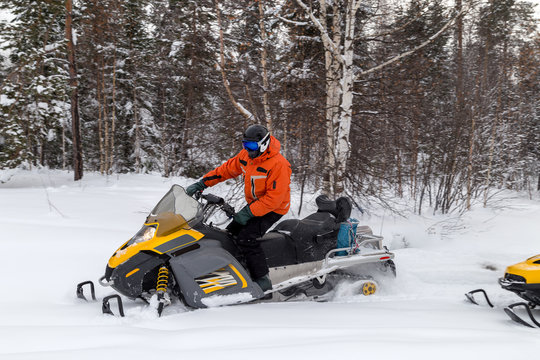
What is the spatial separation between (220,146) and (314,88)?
2393mm

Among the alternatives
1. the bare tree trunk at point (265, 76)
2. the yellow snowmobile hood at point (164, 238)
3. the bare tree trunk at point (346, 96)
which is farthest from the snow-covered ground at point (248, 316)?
the bare tree trunk at point (265, 76)

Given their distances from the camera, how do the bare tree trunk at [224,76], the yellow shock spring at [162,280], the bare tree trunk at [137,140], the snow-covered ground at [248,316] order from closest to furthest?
the snow-covered ground at [248,316] → the yellow shock spring at [162,280] → the bare tree trunk at [224,76] → the bare tree trunk at [137,140]

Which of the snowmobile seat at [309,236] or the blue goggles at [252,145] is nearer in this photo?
the blue goggles at [252,145]

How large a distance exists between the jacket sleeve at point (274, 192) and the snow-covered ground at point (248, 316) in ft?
2.81

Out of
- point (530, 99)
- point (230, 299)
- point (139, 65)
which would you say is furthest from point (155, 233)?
point (530, 99)

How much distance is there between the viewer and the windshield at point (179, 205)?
3.26m

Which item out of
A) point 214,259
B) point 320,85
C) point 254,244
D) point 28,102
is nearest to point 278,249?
point 254,244

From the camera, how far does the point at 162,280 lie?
3.03m

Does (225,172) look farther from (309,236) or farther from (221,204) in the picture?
(309,236)

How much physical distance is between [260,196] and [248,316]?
1.07 meters

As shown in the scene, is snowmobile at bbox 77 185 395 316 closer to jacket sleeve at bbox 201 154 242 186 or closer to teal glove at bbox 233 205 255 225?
teal glove at bbox 233 205 255 225

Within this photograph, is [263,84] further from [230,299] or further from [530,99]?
[530,99]

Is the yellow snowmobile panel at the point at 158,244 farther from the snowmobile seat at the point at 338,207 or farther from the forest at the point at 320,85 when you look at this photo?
the forest at the point at 320,85

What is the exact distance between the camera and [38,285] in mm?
3549
